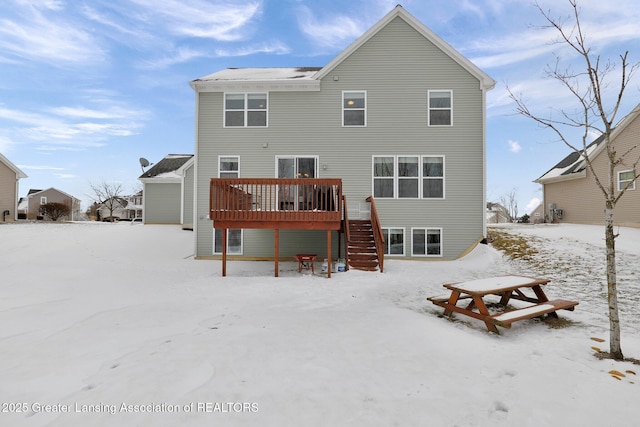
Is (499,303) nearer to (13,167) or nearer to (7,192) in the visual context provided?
(7,192)

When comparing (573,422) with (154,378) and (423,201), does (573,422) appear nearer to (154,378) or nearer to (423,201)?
(154,378)

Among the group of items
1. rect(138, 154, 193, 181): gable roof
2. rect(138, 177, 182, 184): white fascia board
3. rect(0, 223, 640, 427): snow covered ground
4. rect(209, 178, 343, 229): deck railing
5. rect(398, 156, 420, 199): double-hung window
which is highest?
rect(138, 154, 193, 181): gable roof

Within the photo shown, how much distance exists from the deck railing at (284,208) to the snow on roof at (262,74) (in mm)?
5540

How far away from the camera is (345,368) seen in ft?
11.4

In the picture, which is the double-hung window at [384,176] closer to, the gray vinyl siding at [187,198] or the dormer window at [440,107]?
the dormer window at [440,107]

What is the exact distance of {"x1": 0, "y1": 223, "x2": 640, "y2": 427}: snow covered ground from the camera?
2699 mm

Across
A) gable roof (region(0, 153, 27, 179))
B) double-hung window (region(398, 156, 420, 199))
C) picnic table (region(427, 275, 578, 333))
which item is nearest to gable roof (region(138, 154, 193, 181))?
gable roof (region(0, 153, 27, 179))

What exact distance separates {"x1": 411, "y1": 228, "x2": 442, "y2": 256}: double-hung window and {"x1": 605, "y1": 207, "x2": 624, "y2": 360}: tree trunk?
8162mm

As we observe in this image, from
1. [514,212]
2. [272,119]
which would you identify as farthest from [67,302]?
[514,212]

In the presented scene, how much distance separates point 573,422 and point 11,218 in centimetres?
3101

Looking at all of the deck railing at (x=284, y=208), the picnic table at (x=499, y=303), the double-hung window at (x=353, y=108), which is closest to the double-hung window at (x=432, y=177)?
the double-hung window at (x=353, y=108)

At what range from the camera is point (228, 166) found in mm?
12609

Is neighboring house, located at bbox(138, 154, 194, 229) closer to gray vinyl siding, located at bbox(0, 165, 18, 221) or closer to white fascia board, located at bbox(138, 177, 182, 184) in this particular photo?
white fascia board, located at bbox(138, 177, 182, 184)

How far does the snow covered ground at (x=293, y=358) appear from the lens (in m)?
2.70
